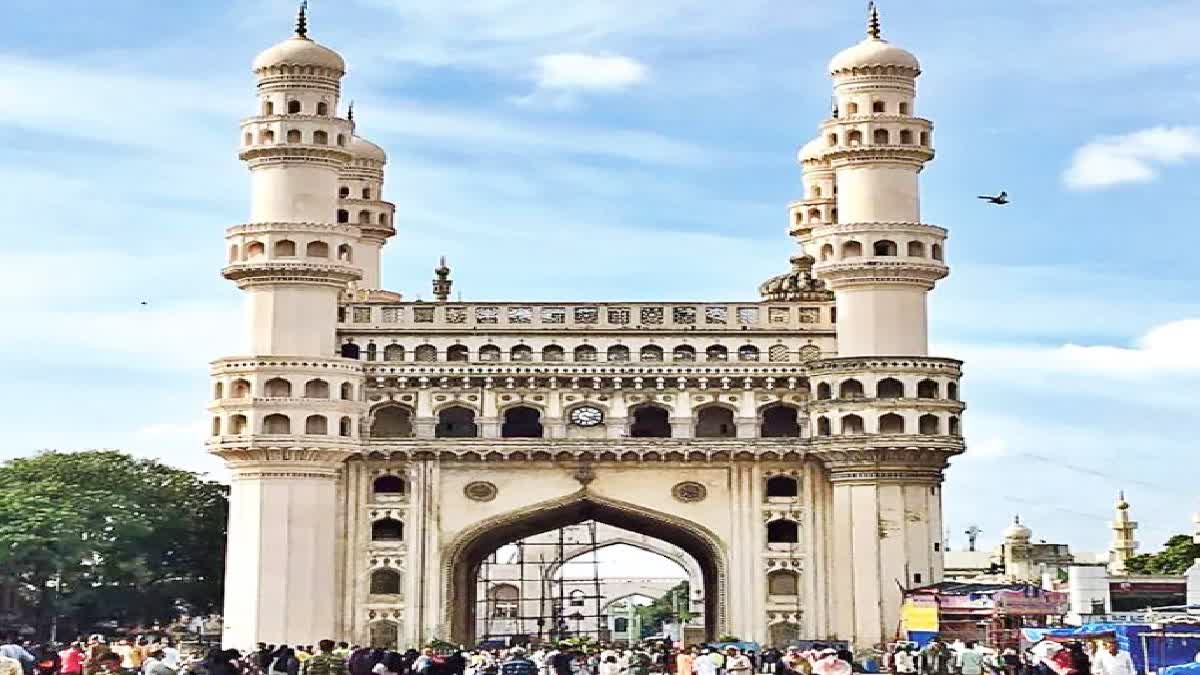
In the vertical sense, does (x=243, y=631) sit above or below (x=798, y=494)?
below

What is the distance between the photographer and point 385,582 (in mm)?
62156

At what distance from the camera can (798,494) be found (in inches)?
2454

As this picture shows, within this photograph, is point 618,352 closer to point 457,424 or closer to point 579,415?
point 579,415

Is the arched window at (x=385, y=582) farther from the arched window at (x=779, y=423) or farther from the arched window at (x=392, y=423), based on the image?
the arched window at (x=779, y=423)

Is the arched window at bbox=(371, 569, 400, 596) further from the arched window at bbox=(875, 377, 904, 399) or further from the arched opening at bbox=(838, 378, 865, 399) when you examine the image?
the arched window at bbox=(875, 377, 904, 399)

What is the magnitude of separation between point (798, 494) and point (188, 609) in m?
26.3

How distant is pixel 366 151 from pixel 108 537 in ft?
58.2

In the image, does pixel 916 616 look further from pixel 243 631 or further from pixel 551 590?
pixel 551 590

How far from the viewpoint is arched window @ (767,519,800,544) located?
62.3 m

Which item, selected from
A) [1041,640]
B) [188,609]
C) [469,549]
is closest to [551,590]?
[188,609]

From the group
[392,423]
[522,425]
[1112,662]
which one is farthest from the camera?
[522,425]

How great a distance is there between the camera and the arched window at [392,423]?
209 feet

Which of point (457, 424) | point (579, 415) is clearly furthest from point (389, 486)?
point (579, 415)

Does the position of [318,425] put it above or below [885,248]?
below
